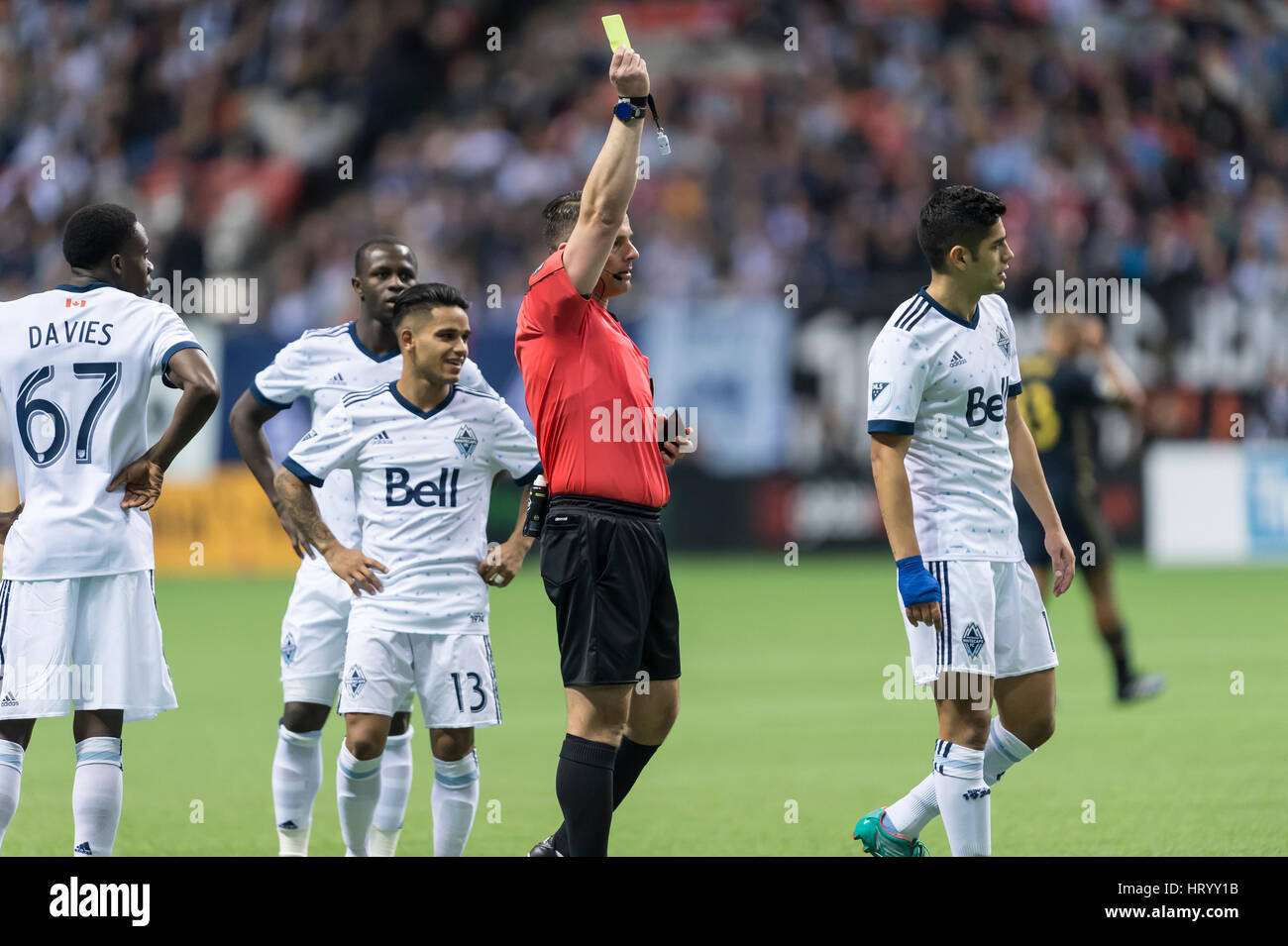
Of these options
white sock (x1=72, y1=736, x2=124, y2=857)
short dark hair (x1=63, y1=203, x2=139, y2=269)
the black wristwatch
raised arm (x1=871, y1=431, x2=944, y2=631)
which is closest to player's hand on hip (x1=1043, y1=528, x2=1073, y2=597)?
raised arm (x1=871, y1=431, x2=944, y2=631)

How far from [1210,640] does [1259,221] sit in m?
10.4

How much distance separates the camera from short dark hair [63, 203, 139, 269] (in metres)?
5.95

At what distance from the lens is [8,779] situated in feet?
18.7

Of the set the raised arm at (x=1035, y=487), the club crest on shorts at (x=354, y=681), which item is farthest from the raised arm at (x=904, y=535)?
the club crest on shorts at (x=354, y=681)

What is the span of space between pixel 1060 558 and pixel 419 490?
2.40m

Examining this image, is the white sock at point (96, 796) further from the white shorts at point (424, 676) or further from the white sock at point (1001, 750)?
the white sock at point (1001, 750)

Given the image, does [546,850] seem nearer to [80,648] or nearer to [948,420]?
[80,648]

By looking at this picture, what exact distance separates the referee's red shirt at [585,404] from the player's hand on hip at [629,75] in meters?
0.61

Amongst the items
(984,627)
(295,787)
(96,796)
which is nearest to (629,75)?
(984,627)

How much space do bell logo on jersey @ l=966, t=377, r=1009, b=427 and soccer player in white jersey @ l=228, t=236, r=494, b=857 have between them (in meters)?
1.83

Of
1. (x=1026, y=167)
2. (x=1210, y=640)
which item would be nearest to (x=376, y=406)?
(x=1210, y=640)

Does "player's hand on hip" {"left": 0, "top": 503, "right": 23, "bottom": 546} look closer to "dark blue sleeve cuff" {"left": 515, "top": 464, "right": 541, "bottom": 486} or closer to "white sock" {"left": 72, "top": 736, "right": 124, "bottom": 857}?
"white sock" {"left": 72, "top": 736, "right": 124, "bottom": 857}

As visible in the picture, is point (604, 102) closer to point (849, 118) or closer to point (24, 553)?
point (849, 118)

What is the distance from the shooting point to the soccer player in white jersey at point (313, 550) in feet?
21.6
